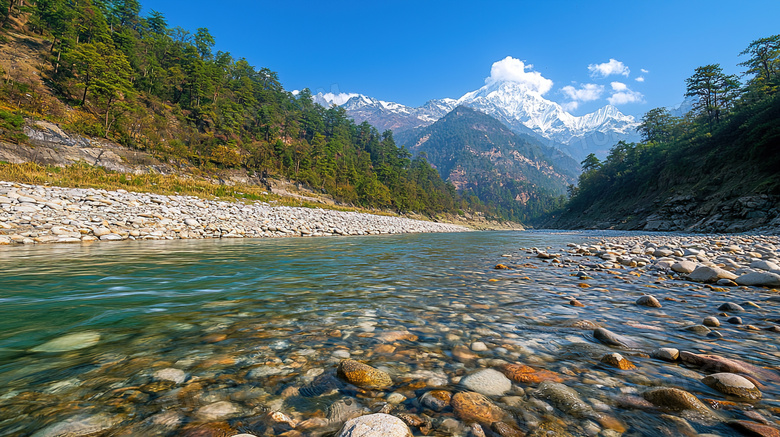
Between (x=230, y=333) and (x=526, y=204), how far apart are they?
192 meters

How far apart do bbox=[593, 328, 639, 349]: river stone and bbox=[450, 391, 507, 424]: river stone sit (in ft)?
5.39

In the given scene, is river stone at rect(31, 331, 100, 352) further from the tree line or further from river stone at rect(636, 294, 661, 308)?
the tree line

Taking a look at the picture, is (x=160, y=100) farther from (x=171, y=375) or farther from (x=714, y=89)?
(x=714, y=89)

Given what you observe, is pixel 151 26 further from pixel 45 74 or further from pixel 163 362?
pixel 163 362

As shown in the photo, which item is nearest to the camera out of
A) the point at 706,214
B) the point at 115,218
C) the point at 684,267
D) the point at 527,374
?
the point at 527,374

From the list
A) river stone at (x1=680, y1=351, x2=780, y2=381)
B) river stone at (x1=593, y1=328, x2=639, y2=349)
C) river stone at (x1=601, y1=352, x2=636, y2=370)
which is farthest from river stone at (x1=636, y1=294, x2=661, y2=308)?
river stone at (x1=601, y1=352, x2=636, y2=370)

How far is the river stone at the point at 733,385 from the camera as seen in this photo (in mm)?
1548

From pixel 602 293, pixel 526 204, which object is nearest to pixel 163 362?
pixel 602 293

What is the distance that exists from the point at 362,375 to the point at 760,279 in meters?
7.08

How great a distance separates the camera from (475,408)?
151 cm

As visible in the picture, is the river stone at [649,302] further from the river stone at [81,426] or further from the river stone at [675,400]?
the river stone at [81,426]

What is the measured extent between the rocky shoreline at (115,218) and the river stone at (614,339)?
15.2 m

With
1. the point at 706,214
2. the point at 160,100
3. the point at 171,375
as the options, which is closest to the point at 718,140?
the point at 706,214

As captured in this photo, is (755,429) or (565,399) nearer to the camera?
(755,429)
